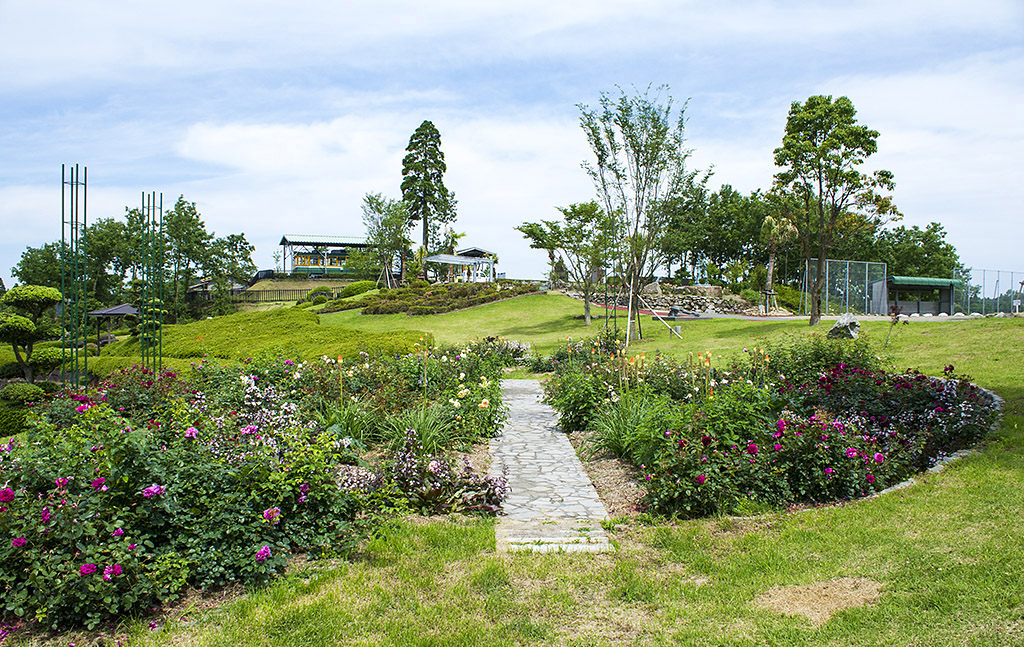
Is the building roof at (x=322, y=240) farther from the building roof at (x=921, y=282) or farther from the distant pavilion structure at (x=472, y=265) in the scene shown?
the building roof at (x=921, y=282)

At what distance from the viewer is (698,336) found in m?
18.0

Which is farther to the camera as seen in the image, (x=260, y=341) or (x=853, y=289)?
(x=853, y=289)

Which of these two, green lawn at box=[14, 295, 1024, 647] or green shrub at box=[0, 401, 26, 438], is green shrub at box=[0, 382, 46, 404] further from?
green lawn at box=[14, 295, 1024, 647]

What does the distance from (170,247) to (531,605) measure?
120ft

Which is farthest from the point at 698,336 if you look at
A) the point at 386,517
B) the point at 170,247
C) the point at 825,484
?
the point at 170,247

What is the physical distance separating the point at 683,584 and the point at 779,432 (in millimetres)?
1810

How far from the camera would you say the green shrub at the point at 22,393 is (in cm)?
842

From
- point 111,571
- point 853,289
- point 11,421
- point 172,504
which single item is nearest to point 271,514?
point 172,504

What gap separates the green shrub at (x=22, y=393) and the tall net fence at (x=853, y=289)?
22260 mm

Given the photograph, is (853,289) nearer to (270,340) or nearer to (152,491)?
(270,340)

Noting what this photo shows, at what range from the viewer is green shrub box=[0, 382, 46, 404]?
8.42 m

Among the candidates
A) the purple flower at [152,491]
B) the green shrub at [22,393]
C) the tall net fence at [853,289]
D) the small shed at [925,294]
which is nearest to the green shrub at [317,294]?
the tall net fence at [853,289]

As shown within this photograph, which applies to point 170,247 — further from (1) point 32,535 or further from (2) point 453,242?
(1) point 32,535

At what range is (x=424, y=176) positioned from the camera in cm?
4847
